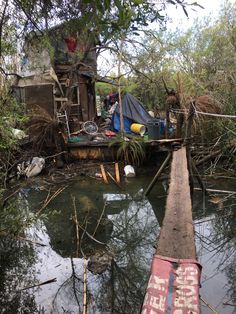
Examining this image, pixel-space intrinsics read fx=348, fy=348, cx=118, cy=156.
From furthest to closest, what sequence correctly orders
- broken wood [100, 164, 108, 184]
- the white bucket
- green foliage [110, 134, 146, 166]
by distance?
1. green foliage [110, 134, 146, 166]
2. the white bucket
3. broken wood [100, 164, 108, 184]

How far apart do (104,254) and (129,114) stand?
862cm

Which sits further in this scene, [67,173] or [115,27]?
[67,173]

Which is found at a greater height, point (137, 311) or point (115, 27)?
point (115, 27)

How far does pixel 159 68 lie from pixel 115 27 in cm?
1784

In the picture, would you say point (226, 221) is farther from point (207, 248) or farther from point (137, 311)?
point (137, 311)

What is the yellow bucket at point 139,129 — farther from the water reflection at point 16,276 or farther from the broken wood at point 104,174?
the water reflection at point 16,276

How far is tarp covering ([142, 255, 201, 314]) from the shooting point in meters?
1.87

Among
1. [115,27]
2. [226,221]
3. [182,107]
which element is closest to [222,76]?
[182,107]

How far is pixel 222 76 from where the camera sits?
8.89 meters

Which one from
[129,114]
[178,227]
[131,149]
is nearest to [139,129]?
[129,114]

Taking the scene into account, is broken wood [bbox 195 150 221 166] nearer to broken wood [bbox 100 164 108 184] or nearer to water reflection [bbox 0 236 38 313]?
broken wood [bbox 100 164 108 184]

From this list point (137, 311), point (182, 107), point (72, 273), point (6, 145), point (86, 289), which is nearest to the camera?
point (137, 311)

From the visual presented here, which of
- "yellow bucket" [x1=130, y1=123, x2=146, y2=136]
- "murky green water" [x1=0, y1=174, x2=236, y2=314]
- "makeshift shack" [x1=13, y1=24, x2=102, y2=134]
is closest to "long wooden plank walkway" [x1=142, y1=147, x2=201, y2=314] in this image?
"murky green water" [x1=0, y1=174, x2=236, y2=314]

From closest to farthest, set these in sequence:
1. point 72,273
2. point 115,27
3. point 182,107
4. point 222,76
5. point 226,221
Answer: point 115,27 → point 72,273 → point 226,221 → point 182,107 → point 222,76
